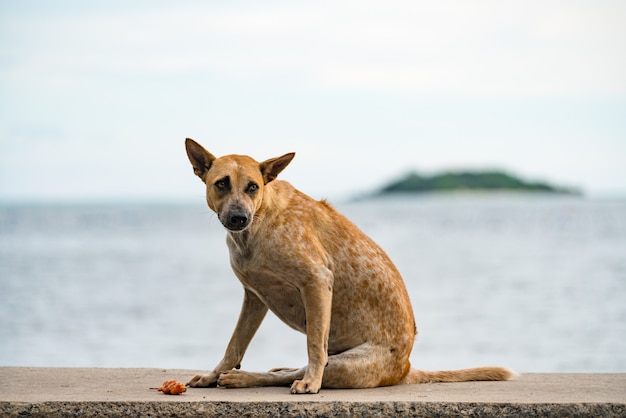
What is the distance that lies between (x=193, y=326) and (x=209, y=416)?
12.8 metres

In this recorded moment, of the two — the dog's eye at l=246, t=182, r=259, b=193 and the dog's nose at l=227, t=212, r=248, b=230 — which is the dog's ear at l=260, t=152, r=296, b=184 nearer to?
the dog's eye at l=246, t=182, r=259, b=193

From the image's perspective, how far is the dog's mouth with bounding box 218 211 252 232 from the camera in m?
5.96

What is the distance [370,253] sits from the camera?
6656 mm

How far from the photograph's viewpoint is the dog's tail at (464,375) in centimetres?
695

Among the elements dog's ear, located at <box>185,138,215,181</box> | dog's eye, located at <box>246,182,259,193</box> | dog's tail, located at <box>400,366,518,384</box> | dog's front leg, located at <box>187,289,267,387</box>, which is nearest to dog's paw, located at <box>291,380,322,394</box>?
dog's front leg, located at <box>187,289,267,387</box>

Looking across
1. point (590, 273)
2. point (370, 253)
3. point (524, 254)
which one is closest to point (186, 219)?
point (524, 254)

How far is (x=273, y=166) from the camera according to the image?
6352mm

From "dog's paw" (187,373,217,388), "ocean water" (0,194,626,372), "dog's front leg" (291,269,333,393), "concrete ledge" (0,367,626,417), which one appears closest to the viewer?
"concrete ledge" (0,367,626,417)

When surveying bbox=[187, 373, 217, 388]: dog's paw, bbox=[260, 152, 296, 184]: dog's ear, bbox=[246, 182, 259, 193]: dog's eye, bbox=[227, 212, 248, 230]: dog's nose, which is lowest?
bbox=[187, 373, 217, 388]: dog's paw

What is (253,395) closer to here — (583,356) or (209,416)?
(209,416)

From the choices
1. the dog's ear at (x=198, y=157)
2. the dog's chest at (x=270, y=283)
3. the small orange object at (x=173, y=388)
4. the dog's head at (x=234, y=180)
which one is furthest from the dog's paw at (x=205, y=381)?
the dog's ear at (x=198, y=157)

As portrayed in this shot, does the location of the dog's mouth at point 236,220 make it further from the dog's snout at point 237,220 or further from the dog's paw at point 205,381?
the dog's paw at point 205,381

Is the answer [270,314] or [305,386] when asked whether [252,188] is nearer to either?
[305,386]

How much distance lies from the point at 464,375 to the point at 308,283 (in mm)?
1493
